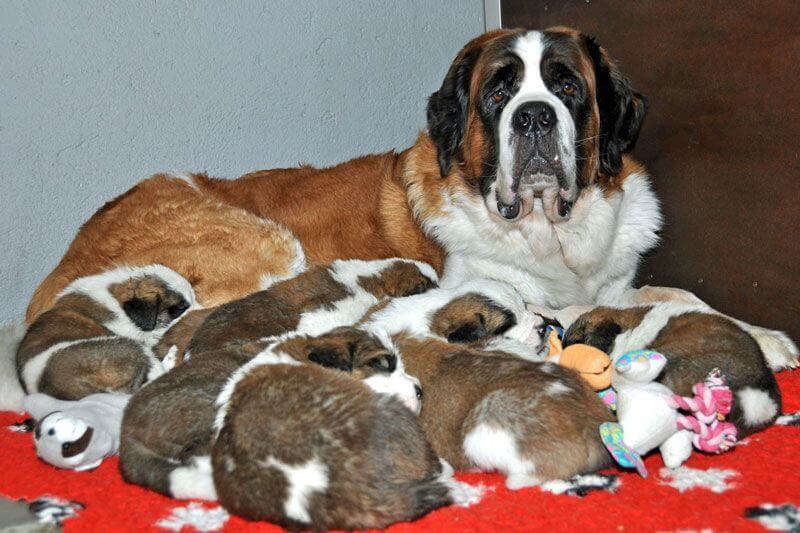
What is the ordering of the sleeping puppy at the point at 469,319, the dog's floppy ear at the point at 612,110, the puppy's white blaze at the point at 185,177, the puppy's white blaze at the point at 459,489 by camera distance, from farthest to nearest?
the puppy's white blaze at the point at 185,177 → the dog's floppy ear at the point at 612,110 → the sleeping puppy at the point at 469,319 → the puppy's white blaze at the point at 459,489

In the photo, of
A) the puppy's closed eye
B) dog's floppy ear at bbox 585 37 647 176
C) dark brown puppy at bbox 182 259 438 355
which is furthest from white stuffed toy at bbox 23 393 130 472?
dog's floppy ear at bbox 585 37 647 176

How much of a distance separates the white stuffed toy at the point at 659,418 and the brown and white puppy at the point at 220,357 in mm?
503

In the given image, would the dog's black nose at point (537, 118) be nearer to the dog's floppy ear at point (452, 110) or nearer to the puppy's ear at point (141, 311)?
the dog's floppy ear at point (452, 110)

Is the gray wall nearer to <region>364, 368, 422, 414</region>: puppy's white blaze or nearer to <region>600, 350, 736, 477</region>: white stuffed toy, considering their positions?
<region>364, 368, 422, 414</region>: puppy's white blaze

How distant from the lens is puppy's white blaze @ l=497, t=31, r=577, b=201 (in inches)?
110

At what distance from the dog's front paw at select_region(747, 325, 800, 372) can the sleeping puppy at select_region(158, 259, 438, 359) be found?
1101 mm

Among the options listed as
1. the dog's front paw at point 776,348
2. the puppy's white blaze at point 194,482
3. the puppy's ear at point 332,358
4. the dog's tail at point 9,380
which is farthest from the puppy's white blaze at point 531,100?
the dog's tail at point 9,380

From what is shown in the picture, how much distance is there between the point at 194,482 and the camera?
1.99m

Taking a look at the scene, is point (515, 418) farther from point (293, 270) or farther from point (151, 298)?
point (293, 270)

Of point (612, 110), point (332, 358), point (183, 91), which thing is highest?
point (183, 91)

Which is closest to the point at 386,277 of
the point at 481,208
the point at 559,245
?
the point at 481,208

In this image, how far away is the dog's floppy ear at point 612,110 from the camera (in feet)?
9.84

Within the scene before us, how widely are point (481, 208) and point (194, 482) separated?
1.54m

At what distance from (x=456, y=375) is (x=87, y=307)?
1.38 metres
